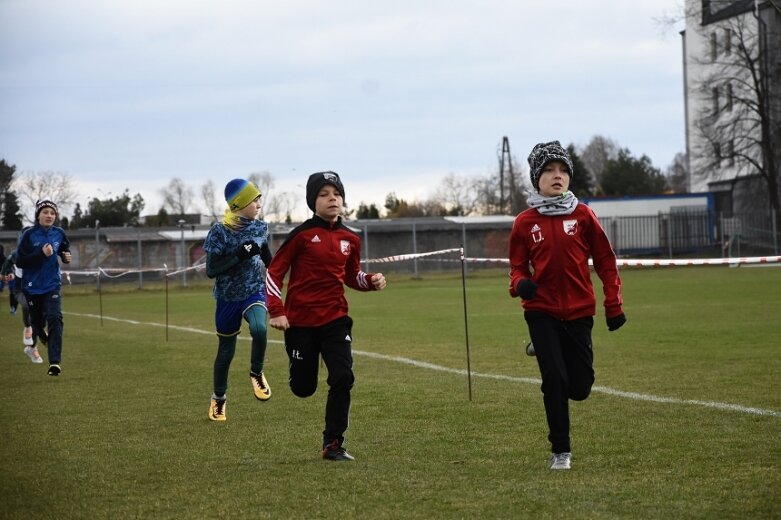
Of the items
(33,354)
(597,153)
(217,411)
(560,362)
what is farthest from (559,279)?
(597,153)

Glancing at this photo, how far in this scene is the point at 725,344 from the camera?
16.0 m

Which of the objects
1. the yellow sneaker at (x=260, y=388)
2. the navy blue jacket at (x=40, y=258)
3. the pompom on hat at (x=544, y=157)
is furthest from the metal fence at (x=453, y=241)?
the pompom on hat at (x=544, y=157)

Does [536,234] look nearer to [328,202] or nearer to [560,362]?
[560,362]

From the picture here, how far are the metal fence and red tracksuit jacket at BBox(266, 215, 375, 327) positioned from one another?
46835 millimetres

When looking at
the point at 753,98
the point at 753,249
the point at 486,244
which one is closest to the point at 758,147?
the point at 753,98

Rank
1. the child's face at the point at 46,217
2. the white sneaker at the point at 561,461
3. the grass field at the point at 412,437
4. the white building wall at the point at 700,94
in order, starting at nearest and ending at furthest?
the grass field at the point at 412,437 < the white sneaker at the point at 561,461 < the child's face at the point at 46,217 < the white building wall at the point at 700,94

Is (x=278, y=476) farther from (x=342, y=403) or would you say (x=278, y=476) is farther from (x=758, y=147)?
(x=758, y=147)

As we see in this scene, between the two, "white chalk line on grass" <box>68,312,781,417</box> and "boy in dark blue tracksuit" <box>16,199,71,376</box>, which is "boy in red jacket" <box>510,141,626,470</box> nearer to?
"white chalk line on grass" <box>68,312,781,417</box>

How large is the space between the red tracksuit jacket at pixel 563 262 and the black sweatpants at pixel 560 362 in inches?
3.2

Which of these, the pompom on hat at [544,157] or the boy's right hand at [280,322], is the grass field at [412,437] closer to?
the boy's right hand at [280,322]

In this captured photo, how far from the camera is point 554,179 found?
7336mm

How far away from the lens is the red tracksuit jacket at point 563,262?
24.0 ft

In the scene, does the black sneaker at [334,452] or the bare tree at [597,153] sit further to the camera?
the bare tree at [597,153]

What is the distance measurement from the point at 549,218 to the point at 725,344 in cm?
950
